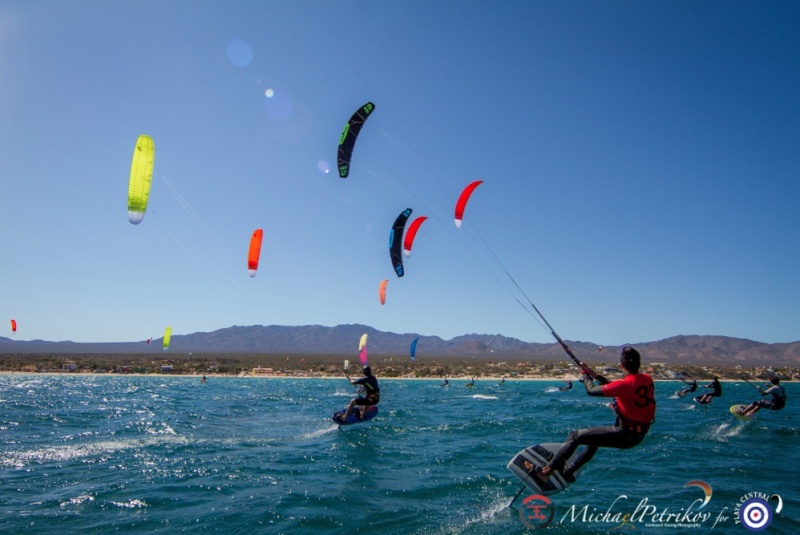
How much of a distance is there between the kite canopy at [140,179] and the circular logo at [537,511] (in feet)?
31.8

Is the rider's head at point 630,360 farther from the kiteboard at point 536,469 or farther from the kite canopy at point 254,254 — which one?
the kite canopy at point 254,254

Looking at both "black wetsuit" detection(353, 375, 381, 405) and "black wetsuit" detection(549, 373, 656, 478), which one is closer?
"black wetsuit" detection(549, 373, 656, 478)

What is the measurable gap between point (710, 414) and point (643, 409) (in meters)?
19.6

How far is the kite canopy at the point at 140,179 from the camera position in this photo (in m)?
10.0

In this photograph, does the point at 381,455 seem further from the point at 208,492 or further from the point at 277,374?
the point at 277,374

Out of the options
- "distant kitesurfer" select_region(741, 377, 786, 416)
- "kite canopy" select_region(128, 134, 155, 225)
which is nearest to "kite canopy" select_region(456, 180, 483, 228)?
"kite canopy" select_region(128, 134, 155, 225)

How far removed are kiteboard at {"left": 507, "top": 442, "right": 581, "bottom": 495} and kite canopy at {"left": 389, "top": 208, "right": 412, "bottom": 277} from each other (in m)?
11.2

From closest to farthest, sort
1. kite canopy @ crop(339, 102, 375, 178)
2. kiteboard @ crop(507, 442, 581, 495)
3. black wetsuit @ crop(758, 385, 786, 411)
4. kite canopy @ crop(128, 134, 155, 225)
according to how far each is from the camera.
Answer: kiteboard @ crop(507, 442, 581, 495) → kite canopy @ crop(128, 134, 155, 225) → kite canopy @ crop(339, 102, 375, 178) → black wetsuit @ crop(758, 385, 786, 411)

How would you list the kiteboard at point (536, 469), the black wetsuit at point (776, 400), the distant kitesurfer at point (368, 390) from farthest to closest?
the black wetsuit at point (776, 400) < the distant kitesurfer at point (368, 390) < the kiteboard at point (536, 469)

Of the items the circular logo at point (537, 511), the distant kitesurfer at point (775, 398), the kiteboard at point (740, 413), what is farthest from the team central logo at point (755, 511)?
the kiteboard at point (740, 413)

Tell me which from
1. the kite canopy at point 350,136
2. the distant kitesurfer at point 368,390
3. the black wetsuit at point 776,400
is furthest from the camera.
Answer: the black wetsuit at point 776,400

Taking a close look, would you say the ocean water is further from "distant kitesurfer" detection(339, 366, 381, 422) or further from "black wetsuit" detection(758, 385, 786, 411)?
"distant kitesurfer" detection(339, 366, 381, 422)

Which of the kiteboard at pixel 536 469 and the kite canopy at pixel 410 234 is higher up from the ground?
the kite canopy at pixel 410 234

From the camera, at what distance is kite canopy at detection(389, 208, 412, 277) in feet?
58.6
